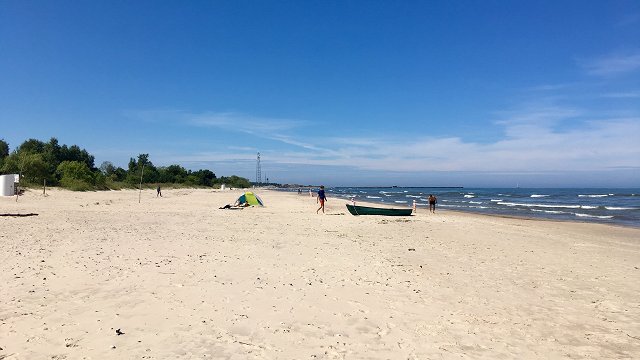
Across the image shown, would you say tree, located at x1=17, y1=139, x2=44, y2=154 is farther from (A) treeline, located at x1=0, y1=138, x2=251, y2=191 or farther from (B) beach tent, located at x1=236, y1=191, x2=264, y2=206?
(B) beach tent, located at x1=236, y1=191, x2=264, y2=206

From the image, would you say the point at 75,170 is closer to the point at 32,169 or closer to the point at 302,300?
the point at 32,169

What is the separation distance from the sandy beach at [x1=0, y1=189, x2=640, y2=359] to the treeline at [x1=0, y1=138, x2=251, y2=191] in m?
31.8

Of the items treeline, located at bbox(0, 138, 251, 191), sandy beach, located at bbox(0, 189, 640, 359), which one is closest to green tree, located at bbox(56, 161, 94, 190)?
treeline, located at bbox(0, 138, 251, 191)

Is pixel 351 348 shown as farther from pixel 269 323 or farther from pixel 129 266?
pixel 129 266

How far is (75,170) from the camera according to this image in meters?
54.8

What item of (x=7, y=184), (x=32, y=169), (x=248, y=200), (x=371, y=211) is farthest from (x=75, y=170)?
(x=371, y=211)

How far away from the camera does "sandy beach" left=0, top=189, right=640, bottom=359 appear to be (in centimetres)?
490

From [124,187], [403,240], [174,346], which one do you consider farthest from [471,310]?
[124,187]

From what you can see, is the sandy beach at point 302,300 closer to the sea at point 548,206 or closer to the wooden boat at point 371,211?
the wooden boat at point 371,211

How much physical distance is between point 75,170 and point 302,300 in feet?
189

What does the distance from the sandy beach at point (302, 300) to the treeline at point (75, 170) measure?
3184cm

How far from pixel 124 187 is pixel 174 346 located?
7237 cm

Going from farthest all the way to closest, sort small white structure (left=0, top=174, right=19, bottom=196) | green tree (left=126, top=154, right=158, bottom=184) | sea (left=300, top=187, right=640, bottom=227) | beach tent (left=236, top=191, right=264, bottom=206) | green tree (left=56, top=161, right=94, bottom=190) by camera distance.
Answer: green tree (left=126, top=154, right=158, bottom=184), green tree (left=56, top=161, right=94, bottom=190), sea (left=300, top=187, right=640, bottom=227), small white structure (left=0, top=174, right=19, bottom=196), beach tent (left=236, top=191, right=264, bottom=206)

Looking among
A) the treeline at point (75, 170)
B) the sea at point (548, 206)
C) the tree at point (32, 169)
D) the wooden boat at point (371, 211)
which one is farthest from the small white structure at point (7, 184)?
the sea at point (548, 206)
